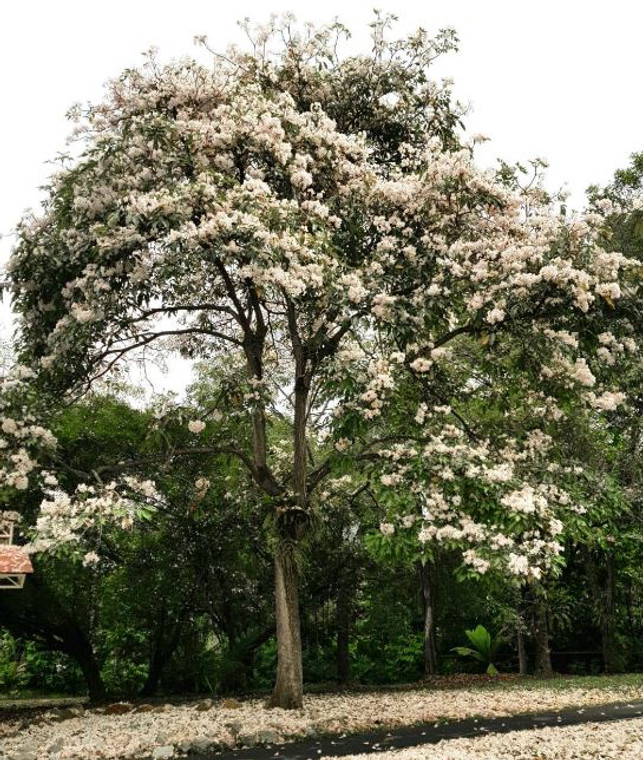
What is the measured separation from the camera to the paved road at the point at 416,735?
8695mm

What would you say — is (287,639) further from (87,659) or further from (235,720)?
(87,659)

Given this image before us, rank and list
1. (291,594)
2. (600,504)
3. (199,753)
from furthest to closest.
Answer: (600,504), (291,594), (199,753)

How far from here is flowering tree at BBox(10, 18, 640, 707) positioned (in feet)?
32.6

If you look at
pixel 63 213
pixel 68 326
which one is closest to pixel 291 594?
pixel 68 326

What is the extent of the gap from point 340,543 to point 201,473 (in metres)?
3.90

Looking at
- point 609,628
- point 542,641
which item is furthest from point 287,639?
point 609,628

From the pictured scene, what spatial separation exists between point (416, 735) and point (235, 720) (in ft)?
9.09

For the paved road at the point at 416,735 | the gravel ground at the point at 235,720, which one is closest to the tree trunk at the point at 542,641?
the gravel ground at the point at 235,720

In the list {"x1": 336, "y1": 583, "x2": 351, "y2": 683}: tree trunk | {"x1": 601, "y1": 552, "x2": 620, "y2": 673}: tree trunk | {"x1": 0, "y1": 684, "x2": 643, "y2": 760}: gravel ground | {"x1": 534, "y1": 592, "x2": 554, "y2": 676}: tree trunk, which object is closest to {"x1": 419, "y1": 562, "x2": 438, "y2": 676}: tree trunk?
{"x1": 336, "y1": 583, "x2": 351, "y2": 683}: tree trunk

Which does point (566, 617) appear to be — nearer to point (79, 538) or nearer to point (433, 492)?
point (433, 492)

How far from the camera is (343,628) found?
62.3 ft

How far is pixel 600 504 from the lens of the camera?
14047 mm

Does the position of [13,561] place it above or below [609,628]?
above

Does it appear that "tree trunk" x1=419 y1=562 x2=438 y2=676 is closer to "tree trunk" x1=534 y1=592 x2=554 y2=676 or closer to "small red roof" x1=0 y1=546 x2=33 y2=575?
"tree trunk" x1=534 y1=592 x2=554 y2=676
